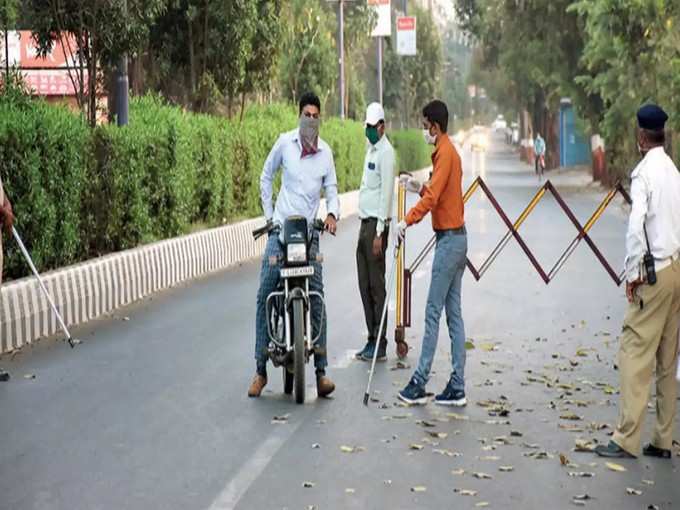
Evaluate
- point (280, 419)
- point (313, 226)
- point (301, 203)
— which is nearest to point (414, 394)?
point (280, 419)

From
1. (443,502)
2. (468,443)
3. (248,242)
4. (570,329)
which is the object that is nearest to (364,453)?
(468,443)

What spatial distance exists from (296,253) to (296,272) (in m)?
0.13

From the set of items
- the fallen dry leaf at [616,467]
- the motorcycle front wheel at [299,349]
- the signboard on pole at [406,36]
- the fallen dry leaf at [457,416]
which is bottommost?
the fallen dry leaf at [457,416]

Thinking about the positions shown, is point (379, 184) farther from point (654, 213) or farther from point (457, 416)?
point (654, 213)

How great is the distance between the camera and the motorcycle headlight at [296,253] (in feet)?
34.6

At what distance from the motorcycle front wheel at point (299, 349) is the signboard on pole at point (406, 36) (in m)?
48.0

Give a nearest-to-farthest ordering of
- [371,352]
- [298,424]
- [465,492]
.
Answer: [465,492] → [298,424] → [371,352]

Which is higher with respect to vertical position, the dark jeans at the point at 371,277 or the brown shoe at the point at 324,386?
the dark jeans at the point at 371,277

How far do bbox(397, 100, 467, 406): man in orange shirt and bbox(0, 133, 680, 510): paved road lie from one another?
0.23 m

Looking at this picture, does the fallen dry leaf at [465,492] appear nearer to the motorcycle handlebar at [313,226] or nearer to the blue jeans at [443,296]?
the blue jeans at [443,296]

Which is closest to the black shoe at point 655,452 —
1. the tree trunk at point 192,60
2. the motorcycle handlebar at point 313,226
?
the motorcycle handlebar at point 313,226

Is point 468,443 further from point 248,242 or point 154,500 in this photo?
point 248,242

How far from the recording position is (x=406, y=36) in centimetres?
5900

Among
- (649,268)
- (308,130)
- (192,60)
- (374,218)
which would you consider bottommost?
(374,218)
